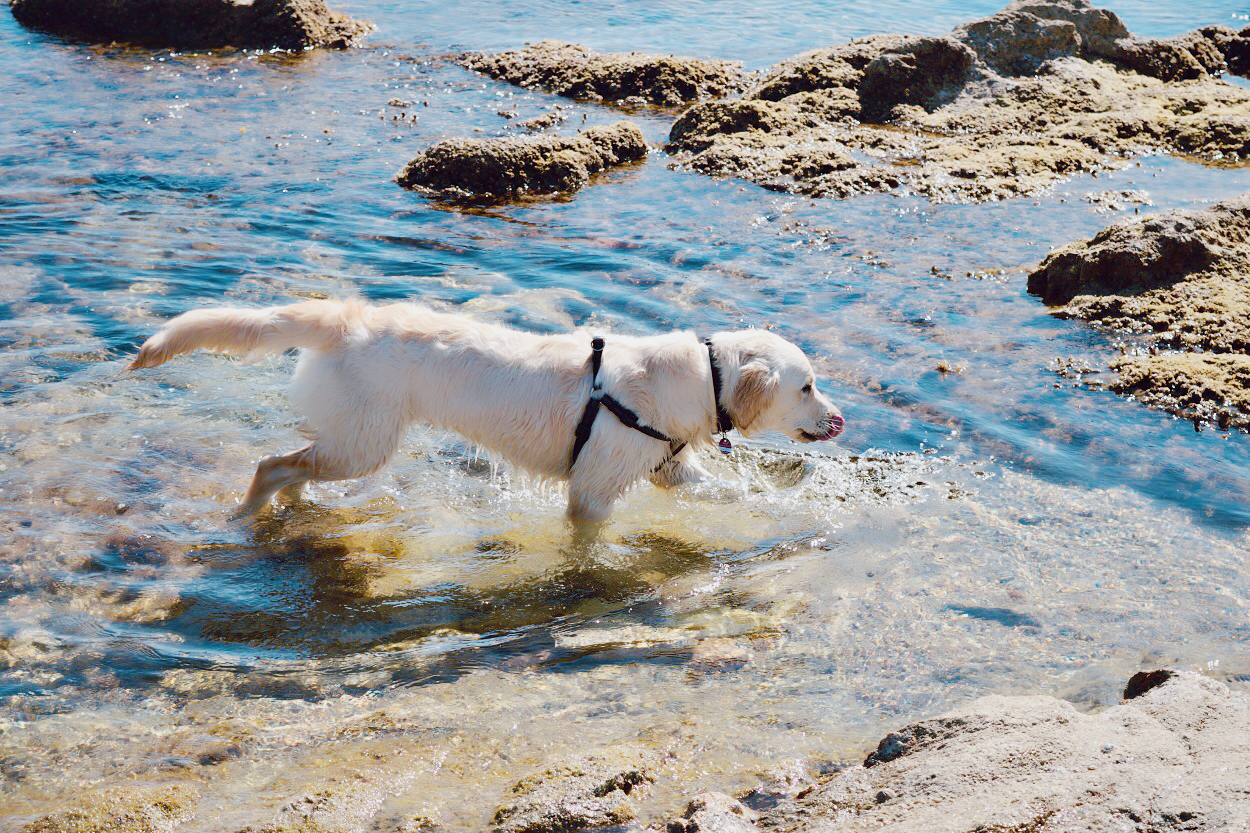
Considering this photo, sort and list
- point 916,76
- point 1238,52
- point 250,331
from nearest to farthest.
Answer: point 250,331
point 916,76
point 1238,52

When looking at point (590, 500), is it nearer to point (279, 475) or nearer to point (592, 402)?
point (592, 402)

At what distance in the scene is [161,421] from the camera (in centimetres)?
642

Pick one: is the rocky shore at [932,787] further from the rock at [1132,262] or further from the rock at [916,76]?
the rock at [916,76]

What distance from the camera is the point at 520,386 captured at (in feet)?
17.6

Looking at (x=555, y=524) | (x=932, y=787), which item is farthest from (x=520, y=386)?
(x=932, y=787)

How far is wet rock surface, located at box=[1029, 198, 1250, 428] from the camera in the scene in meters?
7.12

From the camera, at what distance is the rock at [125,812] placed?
131 inches

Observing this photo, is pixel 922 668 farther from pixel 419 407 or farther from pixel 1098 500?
pixel 419 407

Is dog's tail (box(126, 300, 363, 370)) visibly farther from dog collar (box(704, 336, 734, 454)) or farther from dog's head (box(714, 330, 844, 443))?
dog's head (box(714, 330, 844, 443))

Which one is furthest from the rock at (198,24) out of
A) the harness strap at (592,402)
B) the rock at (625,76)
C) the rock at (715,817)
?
the rock at (715,817)

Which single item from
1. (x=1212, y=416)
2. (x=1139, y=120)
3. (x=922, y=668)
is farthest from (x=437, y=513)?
(x=1139, y=120)

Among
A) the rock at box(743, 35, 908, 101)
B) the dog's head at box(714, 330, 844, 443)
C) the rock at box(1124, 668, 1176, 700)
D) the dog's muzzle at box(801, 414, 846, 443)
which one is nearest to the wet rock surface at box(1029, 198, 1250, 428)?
the dog's muzzle at box(801, 414, 846, 443)

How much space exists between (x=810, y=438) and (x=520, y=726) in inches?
90.1

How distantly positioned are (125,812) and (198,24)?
14904mm
